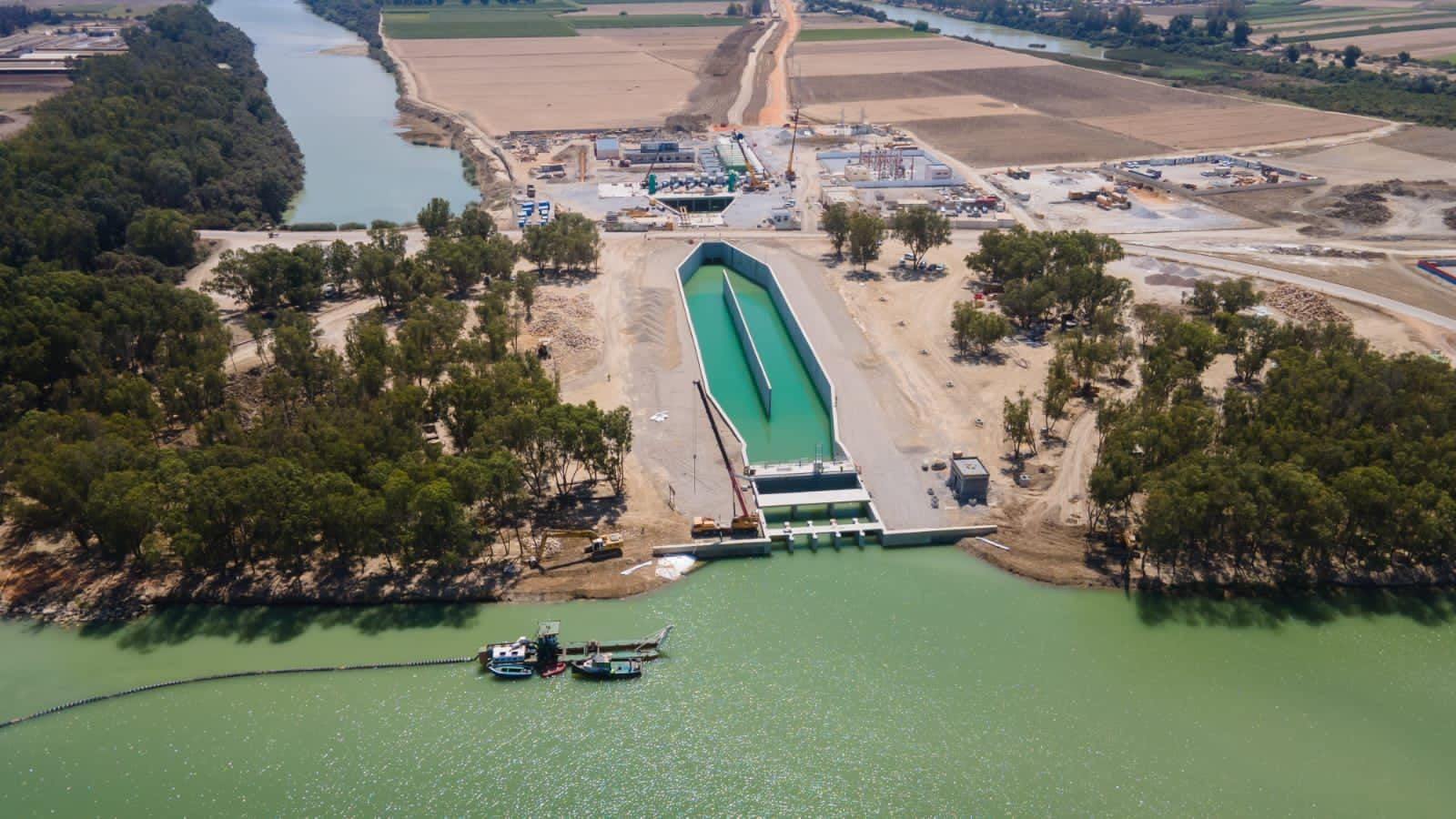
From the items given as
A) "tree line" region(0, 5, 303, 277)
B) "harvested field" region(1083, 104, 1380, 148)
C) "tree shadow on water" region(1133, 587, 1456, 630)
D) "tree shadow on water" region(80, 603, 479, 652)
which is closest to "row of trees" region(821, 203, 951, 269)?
"tree shadow on water" region(1133, 587, 1456, 630)

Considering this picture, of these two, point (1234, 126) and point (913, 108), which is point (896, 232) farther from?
point (1234, 126)

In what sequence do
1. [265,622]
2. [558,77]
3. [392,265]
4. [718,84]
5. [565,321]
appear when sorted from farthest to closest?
[558,77] → [718,84] → [392,265] → [565,321] → [265,622]

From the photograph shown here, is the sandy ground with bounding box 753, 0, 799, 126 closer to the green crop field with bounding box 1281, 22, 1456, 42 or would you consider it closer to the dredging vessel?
the green crop field with bounding box 1281, 22, 1456, 42

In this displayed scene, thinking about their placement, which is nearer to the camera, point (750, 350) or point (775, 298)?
point (750, 350)

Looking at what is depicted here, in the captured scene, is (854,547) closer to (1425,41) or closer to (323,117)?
(323,117)

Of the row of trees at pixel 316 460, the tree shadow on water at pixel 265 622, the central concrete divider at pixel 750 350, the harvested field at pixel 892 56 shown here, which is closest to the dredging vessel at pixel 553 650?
the tree shadow on water at pixel 265 622

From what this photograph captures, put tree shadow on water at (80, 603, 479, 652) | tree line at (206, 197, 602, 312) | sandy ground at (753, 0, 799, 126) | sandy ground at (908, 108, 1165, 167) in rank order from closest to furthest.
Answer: tree shadow on water at (80, 603, 479, 652), tree line at (206, 197, 602, 312), sandy ground at (908, 108, 1165, 167), sandy ground at (753, 0, 799, 126)

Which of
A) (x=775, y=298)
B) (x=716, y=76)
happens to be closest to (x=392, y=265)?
(x=775, y=298)

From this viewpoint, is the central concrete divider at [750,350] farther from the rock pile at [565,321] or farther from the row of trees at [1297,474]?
the row of trees at [1297,474]
